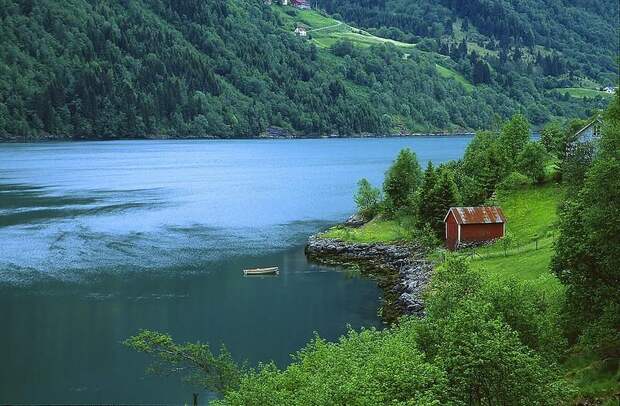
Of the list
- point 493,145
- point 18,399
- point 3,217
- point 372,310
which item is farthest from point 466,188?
point 3,217

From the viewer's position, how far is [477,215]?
240 feet

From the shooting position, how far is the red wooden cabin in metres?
72.6

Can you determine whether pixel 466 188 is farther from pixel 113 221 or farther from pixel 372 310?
pixel 113 221

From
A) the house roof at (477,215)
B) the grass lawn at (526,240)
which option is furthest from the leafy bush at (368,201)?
the house roof at (477,215)

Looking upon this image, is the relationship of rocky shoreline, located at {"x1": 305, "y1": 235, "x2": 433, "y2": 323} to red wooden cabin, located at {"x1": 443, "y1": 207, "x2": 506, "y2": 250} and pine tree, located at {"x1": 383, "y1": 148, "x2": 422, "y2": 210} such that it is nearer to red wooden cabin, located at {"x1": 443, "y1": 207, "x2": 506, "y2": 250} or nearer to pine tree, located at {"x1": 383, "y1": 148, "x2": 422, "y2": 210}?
red wooden cabin, located at {"x1": 443, "y1": 207, "x2": 506, "y2": 250}

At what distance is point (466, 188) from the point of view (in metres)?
84.6

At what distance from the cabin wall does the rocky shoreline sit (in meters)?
4.84

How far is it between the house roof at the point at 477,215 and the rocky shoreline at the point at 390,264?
5405mm

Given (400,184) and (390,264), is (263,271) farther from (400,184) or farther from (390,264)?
(400,184)

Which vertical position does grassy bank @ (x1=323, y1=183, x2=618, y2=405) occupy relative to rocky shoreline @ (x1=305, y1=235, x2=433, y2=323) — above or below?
above

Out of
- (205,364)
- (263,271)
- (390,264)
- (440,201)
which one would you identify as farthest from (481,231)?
(205,364)

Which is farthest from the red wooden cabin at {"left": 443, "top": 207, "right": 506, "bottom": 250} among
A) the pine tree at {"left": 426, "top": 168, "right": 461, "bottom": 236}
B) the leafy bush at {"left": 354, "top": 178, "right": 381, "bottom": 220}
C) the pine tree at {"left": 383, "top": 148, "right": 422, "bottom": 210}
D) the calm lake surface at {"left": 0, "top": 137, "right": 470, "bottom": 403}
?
the leafy bush at {"left": 354, "top": 178, "right": 381, "bottom": 220}

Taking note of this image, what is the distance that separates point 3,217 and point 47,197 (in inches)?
827

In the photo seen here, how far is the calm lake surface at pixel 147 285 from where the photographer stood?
50812 millimetres
